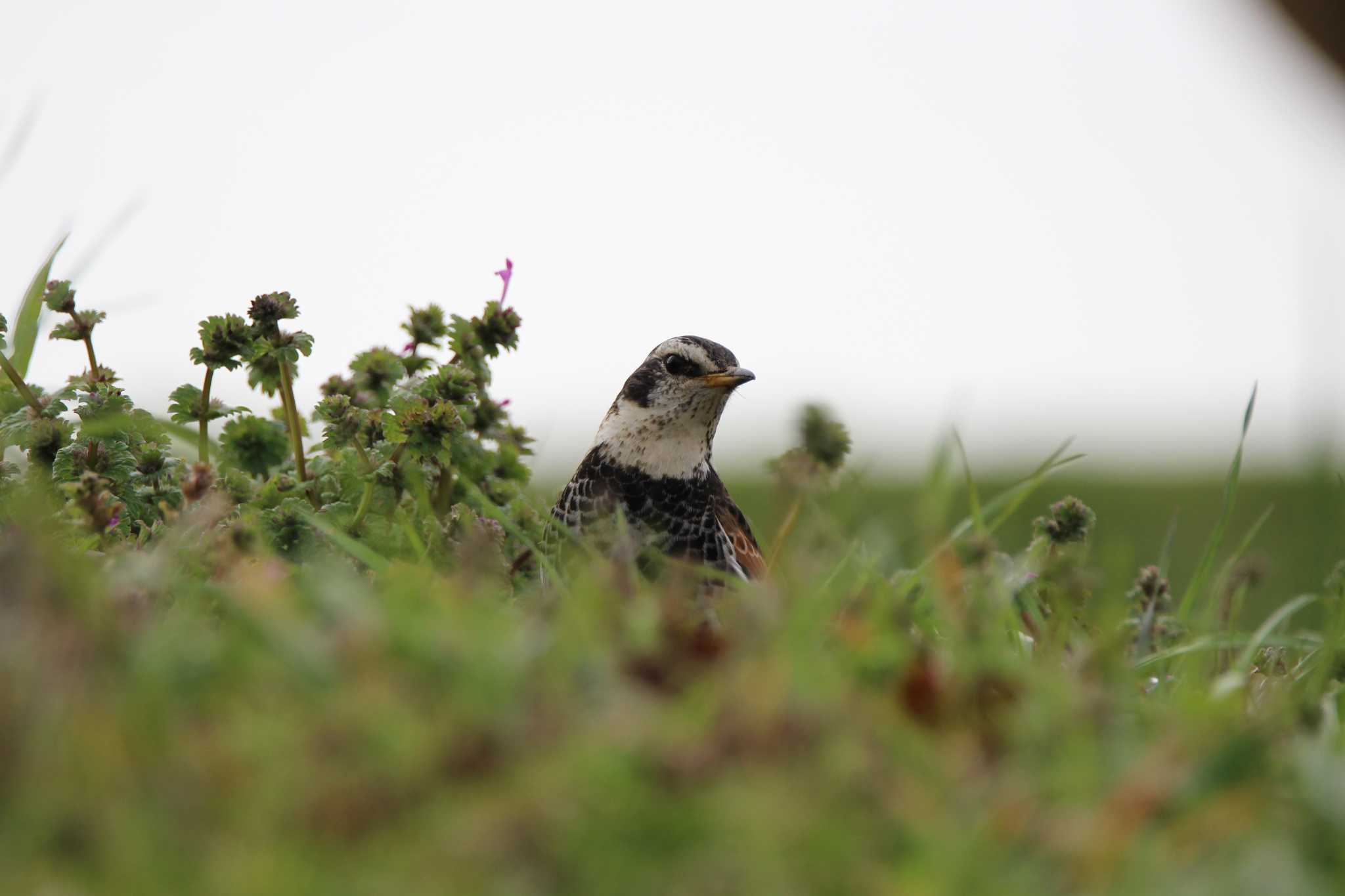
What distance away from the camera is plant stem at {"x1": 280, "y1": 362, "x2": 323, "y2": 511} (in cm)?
416

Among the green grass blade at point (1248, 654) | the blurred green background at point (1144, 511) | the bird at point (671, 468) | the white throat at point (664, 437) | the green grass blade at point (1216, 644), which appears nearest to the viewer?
the green grass blade at point (1248, 654)

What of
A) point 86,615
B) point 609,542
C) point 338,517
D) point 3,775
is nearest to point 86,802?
point 3,775

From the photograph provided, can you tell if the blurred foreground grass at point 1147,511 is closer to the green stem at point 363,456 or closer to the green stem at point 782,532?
the green stem at point 782,532

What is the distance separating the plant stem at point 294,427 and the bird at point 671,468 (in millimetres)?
839

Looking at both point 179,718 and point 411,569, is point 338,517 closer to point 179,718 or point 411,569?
point 411,569

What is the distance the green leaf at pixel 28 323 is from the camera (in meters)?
4.15

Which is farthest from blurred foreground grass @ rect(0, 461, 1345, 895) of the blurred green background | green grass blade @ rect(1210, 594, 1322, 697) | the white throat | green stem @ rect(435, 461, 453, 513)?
the blurred green background

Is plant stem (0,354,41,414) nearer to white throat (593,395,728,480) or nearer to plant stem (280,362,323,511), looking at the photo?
plant stem (280,362,323,511)

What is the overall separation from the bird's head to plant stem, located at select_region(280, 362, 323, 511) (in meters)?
1.07

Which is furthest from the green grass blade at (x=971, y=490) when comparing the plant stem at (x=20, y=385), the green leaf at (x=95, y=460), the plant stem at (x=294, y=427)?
the plant stem at (x=20, y=385)

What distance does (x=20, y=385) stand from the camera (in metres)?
4.10

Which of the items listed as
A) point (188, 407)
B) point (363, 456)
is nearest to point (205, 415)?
point (188, 407)

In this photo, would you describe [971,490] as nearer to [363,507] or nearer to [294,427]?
[363,507]

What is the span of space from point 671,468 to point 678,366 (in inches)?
17.6
